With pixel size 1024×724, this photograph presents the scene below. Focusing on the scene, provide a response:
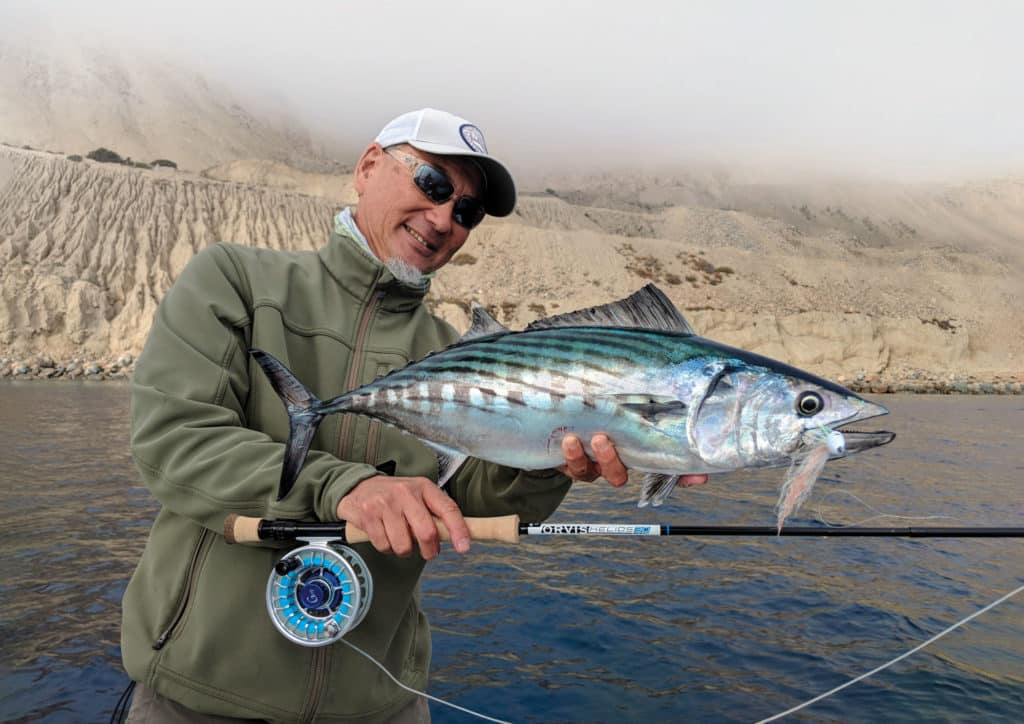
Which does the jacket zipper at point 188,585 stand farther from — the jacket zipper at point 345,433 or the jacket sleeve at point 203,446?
the jacket zipper at point 345,433

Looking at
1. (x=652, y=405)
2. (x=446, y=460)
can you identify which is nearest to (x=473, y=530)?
(x=446, y=460)

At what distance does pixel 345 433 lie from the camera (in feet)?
8.99

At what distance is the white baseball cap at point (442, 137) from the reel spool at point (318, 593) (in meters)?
1.65

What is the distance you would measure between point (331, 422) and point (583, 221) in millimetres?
85085

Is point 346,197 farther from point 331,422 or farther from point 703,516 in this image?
point 331,422

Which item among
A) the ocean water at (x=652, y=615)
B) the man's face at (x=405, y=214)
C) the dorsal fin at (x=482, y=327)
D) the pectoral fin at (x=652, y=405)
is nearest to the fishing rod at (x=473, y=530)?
the pectoral fin at (x=652, y=405)

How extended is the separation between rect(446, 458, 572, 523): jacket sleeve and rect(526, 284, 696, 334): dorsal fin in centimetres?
63

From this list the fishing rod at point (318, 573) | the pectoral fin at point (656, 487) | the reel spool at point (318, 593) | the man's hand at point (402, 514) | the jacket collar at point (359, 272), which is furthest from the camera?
the jacket collar at point (359, 272)

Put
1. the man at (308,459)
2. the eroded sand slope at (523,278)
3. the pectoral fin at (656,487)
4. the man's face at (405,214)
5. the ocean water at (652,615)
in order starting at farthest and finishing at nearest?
1. the eroded sand slope at (523,278)
2. the ocean water at (652,615)
3. the man's face at (405,214)
4. the pectoral fin at (656,487)
5. the man at (308,459)

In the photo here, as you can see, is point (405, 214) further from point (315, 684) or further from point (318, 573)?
point (315, 684)

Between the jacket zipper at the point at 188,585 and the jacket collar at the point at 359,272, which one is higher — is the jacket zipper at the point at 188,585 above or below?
below

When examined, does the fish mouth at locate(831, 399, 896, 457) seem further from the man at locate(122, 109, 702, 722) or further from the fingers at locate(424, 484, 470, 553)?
the fingers at locate(424, 484, 470, 553)

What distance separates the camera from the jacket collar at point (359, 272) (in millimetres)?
2881

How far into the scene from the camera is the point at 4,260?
44250 millimetres
